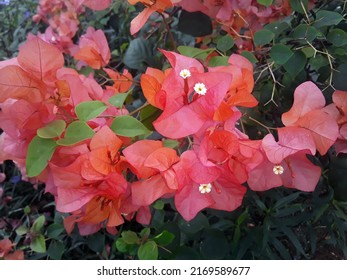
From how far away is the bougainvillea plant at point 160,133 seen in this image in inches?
22.4

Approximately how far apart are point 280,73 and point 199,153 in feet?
1.20

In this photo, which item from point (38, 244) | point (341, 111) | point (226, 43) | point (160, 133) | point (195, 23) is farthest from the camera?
point (38, 244)

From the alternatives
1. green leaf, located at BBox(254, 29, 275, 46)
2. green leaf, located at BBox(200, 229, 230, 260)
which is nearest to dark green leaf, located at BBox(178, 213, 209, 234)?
green leaf, located at BBox(200, 229, 230, 260)

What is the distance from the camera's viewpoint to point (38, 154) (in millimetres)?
583

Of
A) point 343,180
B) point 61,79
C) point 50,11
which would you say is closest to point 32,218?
point 50,11

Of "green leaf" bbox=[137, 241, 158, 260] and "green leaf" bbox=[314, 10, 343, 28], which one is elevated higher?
"green leaf" bbox=[314, 10, 343, 28]

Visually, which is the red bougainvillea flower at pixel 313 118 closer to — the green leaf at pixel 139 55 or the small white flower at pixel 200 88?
the small white flower at pixel 200 88

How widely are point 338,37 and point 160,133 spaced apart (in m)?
0.33

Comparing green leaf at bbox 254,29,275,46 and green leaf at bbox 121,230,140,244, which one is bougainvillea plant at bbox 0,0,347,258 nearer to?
green leaf at bbox 254,29,275,46

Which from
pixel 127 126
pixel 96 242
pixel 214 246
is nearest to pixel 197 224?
pixel 214 246

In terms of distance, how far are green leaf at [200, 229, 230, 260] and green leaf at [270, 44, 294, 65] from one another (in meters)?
0.40

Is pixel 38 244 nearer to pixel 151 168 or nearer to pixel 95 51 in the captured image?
pixel 95 51

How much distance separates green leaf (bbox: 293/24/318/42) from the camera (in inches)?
27.6

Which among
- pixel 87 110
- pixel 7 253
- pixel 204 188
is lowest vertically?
pixel 7 253
